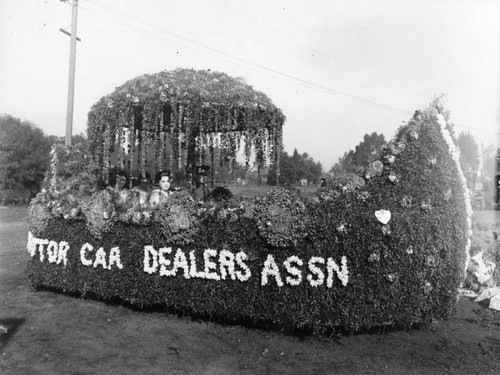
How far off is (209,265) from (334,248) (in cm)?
167

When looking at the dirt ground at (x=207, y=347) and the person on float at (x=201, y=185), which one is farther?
the person on float at (x=201, y=185)

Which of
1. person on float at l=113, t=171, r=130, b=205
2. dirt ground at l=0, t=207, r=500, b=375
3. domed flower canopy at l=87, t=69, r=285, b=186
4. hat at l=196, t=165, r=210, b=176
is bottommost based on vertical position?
dirt ground at l=0, t=207, r=500, b=375

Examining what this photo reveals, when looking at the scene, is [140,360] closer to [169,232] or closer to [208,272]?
[208,272]

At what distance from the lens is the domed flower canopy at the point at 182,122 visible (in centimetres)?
752

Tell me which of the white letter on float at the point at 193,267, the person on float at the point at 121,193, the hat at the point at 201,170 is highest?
the hat at the point at 201,170

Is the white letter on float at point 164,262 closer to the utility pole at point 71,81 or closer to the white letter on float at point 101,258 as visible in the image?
the white letter on float at point 101,258

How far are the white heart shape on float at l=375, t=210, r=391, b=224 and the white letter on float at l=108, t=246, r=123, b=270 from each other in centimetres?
371

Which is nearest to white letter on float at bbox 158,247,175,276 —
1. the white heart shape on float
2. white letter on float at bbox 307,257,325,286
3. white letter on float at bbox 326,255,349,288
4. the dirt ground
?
the dirt ground

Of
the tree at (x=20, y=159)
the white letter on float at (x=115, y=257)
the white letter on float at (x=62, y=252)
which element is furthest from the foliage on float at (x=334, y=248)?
the tree at (x=20, y=159)

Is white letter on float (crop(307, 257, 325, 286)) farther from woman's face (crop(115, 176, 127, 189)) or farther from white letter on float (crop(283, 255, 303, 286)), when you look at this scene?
woman's face (crop(115, 176, 127, 189))

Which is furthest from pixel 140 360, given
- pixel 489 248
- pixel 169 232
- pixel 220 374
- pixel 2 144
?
pixel 2 144

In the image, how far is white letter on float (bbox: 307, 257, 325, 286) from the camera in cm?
484

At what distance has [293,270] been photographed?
16.1ft

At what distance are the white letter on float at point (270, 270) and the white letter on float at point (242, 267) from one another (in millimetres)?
193
